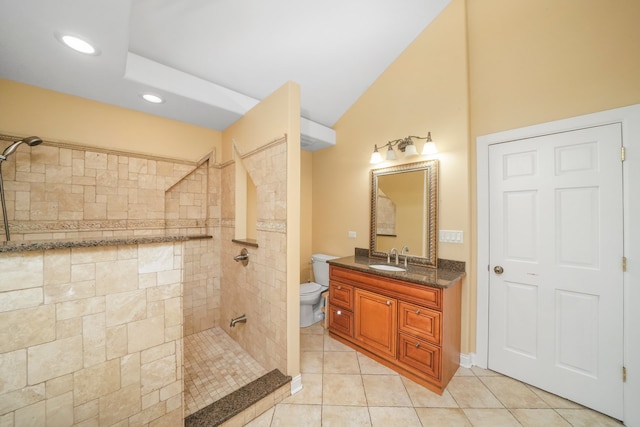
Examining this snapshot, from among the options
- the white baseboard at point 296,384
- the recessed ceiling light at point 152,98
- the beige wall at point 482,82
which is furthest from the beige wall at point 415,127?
the recessed ceiling light at point 152,98

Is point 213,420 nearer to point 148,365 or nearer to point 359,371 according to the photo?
point 148,365

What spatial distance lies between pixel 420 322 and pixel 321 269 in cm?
151

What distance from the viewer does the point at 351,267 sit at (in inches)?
90.8

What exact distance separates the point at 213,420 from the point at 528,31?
3658 mm

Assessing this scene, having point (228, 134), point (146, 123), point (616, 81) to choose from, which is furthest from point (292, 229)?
point (616, 81)

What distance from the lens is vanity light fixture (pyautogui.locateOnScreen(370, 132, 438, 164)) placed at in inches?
86.5

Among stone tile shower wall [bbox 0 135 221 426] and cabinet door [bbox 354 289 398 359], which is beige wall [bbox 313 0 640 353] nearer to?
cabinet door [bbox 354 289 398 359]

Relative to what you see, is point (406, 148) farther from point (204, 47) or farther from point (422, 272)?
point (204, 47)

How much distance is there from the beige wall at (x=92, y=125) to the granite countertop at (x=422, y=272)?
215 centimetres

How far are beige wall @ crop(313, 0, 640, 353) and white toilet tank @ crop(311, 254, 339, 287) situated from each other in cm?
54

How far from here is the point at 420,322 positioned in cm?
183

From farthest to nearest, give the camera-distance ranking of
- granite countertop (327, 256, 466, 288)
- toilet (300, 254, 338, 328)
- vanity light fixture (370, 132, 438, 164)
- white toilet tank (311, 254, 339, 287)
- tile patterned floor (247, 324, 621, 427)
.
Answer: white toilet tank (311, 254, 339, 287) < toilet (300, 254, 338, 328) < vanity light fixture (370, 132, 438, 164) < granite countertop (327, 256, 466, 288) < tile patterned floor (247, 324, 621, 427)

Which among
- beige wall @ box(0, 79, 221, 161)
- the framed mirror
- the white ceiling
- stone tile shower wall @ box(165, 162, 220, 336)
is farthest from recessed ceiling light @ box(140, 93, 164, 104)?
the framed mirror

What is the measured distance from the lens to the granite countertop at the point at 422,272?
180 cm
